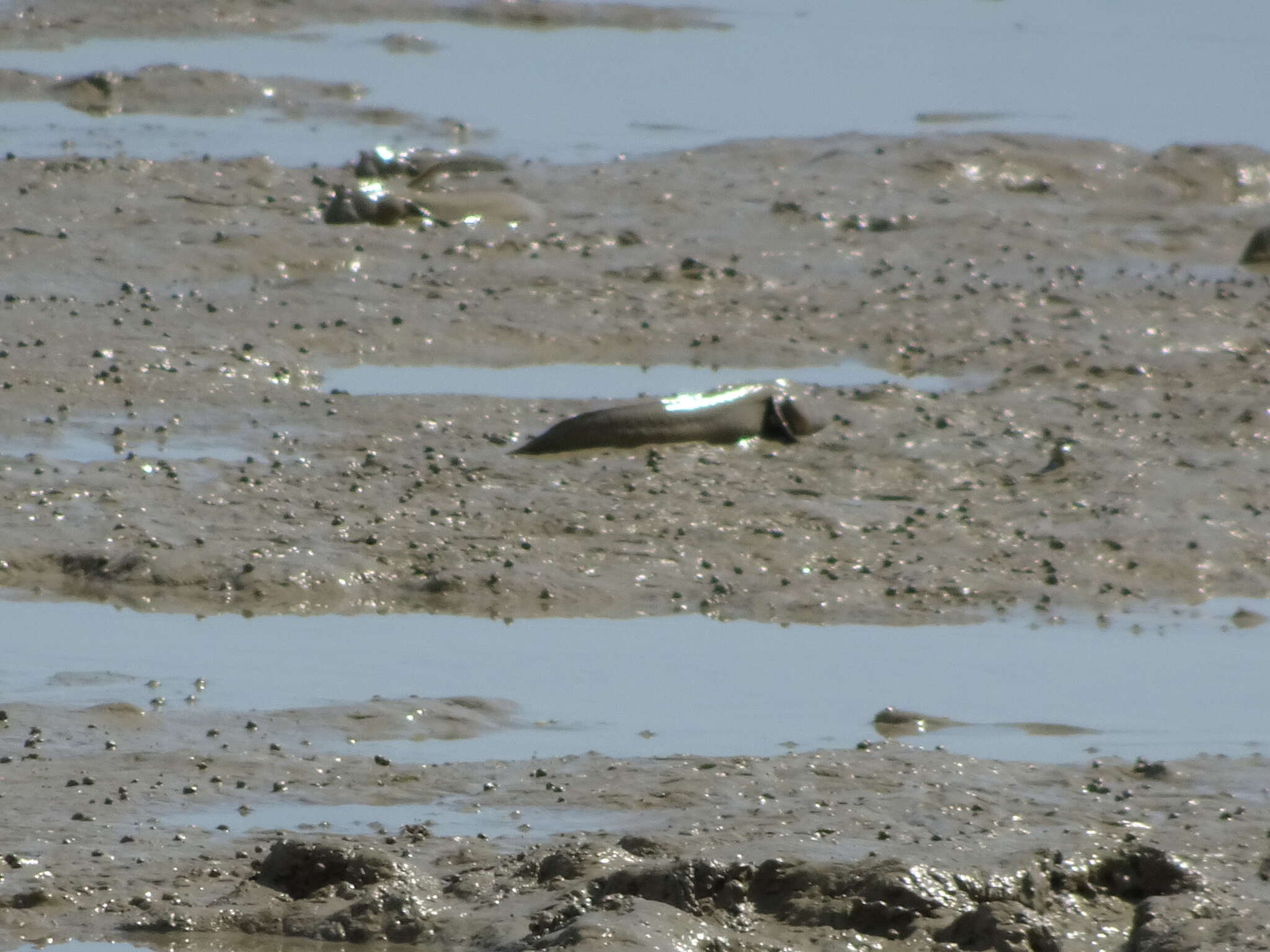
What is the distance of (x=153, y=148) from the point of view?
1466 cm

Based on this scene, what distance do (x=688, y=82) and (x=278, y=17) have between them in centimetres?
405

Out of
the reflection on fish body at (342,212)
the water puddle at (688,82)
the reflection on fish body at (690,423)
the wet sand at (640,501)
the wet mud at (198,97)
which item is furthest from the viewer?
the wet mud at (198,97)

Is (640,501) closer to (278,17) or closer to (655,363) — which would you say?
(655,363)

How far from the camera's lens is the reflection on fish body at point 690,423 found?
28.3 feet

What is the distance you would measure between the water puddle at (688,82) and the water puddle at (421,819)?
9814 millimetres

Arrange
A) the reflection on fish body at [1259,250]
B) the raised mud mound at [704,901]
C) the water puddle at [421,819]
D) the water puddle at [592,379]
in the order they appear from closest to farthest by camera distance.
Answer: the raised mud mound at [704,901] → the water puddle at [421,819] → the water puddle at [592,379] → the reflection on fish body at [1259,250]

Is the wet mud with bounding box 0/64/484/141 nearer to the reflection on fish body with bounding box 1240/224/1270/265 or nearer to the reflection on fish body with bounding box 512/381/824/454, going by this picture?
the reflection on fish body with bounding box 1240/224/1270/265

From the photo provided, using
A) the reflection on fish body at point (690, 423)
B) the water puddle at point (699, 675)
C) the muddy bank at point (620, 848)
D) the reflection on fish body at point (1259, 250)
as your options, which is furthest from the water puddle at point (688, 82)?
the muddy bank at point (620, 848)

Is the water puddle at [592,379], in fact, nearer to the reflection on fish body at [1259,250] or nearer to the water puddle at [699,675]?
the water puddle at [699,675]

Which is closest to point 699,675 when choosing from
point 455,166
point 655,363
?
point 655,363

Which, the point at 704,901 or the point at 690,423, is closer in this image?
the point at 704,901

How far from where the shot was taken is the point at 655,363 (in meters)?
10.5

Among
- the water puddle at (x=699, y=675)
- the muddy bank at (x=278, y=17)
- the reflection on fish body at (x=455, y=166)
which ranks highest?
the muddy bank at (x=278, y=17)

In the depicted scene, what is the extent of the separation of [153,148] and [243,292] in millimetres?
4094
